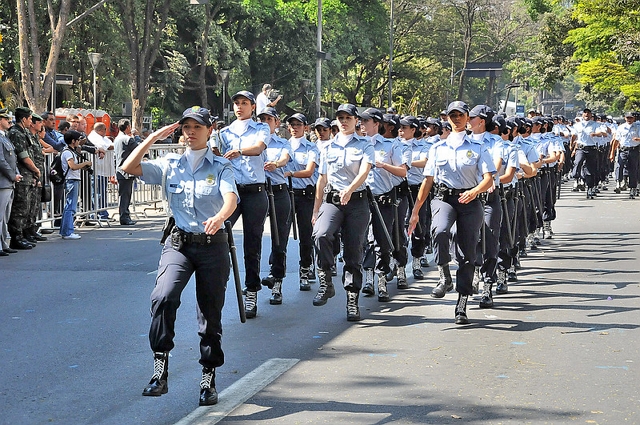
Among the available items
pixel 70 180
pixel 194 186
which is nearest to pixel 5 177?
pixel 70 180

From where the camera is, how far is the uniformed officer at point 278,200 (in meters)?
10.7

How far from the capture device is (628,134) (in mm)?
26875

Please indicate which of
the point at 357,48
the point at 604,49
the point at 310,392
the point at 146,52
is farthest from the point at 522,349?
the point at 357,48

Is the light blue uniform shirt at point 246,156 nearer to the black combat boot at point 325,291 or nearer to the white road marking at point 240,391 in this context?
the black combat boot at point 325,291

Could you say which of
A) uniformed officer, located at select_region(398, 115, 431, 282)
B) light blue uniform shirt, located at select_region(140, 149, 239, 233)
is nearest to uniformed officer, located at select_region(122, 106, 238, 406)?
light blue uniform shirt, located at select_region(140, 149, 239, 233)

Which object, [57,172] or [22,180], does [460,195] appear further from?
[57,172]

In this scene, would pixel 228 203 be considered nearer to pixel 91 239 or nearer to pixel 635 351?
pixel 635 351

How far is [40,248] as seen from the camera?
15.6 m

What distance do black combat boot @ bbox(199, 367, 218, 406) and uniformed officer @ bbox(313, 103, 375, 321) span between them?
317 cm

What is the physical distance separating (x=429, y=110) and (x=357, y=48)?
52.5 ft

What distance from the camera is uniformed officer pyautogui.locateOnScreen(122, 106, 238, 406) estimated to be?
661 cm

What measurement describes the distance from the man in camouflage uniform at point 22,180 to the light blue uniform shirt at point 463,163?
25.4ft

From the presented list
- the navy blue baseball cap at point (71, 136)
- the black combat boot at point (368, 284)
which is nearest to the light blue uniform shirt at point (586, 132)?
the navy blue baseball cap at point (71, 136)

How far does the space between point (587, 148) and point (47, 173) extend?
1435cm
